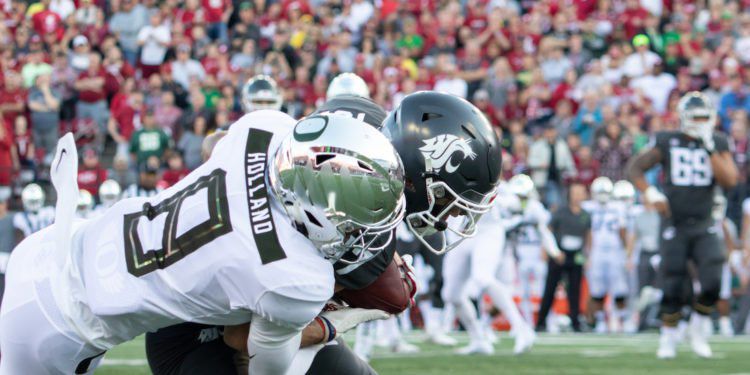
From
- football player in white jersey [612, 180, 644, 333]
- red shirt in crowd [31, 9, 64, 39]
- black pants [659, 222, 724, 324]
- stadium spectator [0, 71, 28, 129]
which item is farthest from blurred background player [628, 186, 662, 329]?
red shirt in crowd [31, 9, 64, 39]

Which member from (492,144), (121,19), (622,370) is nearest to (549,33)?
(121,19)

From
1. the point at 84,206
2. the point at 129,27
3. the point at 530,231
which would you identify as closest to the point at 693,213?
the point at 530,231

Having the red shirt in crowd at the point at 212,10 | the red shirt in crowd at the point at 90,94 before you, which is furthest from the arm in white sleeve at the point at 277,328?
the red shirt in crowd at the point at 212,10

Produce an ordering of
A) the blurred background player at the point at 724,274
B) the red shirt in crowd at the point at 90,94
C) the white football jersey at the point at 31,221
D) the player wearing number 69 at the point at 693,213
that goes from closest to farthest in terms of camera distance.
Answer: the player wearing number 69 at the point at 693,213 < the white football jersey at the point at 31,221 < the blurred background player at the point at 724,274 < the red shirt in crowd at the point at 90,94

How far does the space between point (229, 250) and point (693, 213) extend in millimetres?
6217

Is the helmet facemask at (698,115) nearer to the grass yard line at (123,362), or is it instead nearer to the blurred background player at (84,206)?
the grass yard line at (123,362)

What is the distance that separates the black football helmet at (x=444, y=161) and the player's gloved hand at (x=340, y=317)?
0.34 meters

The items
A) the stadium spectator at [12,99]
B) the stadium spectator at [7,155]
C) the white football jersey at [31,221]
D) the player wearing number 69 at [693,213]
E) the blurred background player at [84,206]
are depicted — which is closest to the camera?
the player wearing number 69 at [693,213]

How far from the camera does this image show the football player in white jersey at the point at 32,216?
10280 mm

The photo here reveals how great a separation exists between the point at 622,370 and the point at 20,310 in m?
4.93

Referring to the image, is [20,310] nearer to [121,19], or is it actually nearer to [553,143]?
[553,143]

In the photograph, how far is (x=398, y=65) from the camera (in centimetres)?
1409

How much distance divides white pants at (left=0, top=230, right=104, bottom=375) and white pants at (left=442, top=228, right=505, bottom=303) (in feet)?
20.7

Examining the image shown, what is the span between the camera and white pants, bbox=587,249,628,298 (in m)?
12.6
